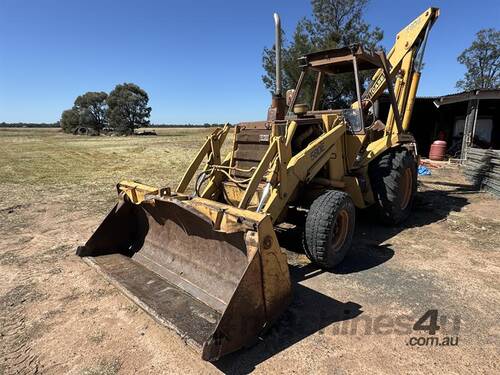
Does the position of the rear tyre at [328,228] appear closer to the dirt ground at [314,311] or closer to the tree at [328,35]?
the dirt ground at [314,311]

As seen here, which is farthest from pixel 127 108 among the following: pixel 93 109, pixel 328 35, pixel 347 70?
pixel 347 70

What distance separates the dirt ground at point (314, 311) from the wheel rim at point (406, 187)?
0.39m

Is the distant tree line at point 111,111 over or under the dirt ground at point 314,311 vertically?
over

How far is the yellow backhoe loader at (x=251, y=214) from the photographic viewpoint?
118 inches

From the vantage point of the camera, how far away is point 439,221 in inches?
254

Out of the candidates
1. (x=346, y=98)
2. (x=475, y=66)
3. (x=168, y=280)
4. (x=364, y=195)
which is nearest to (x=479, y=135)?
(x=346, y=98)

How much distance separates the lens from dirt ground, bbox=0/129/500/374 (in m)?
2.78

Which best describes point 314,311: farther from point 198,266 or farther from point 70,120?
point 70,120

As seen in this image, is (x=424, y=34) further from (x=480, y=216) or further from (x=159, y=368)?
(x=159, y=368)

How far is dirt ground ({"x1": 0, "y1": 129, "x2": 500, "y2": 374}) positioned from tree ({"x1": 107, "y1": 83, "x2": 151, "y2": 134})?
4725cm

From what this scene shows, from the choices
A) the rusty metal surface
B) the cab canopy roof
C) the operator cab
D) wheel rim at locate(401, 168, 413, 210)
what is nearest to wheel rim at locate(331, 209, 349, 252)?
the operator cab

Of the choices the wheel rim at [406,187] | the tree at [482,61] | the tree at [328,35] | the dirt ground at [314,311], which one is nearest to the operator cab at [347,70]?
the wheel rim at [406,187]

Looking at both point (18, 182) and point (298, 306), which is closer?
point (298, 306)

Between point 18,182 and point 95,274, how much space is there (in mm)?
7982
